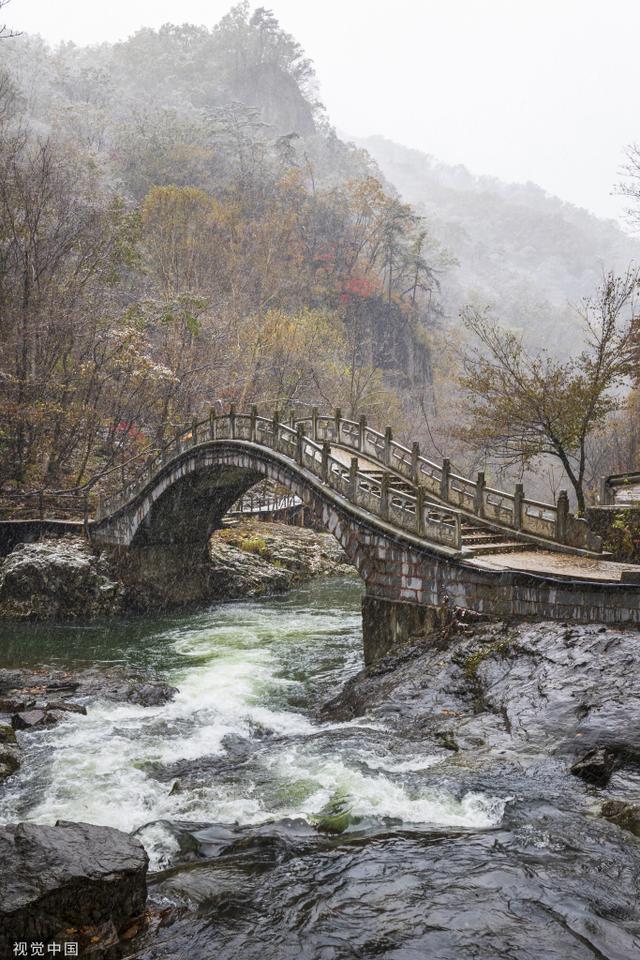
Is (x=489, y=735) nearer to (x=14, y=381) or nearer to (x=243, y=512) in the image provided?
(x=14, y=381)

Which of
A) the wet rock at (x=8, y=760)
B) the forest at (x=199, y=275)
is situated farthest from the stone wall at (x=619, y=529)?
the wet rock at (x=8, y=760)

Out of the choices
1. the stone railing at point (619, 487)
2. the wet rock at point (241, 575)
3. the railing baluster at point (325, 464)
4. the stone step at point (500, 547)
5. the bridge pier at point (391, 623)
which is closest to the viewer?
the bridge pier at point (391, 623)

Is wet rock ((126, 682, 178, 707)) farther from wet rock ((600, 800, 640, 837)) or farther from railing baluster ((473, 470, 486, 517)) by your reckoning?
wet rock ((600, 800, 640, 837))

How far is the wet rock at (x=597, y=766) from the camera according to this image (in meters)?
9.98

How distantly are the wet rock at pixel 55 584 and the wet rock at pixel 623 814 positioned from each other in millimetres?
20554

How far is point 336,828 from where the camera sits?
30.1 ft

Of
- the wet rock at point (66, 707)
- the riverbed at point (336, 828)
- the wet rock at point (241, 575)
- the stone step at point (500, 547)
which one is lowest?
the riverbed at point (336, 828)

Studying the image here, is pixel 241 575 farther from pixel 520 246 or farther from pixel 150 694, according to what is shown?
pixel 520 246

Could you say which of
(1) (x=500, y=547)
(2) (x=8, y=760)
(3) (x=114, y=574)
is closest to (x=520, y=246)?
(3) (x=114, y=574)

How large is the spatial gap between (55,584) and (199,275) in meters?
21.5

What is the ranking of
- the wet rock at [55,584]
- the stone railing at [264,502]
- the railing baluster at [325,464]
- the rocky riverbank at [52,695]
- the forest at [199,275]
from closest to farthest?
1. the rocky riverbank at [52,695]
2. the railing baluster at [325,464]
3. the wet rock at [55,584]
4. the forest at [199,275]
5. the stone railing at [264,502]

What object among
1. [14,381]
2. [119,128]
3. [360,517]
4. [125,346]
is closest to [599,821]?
[360,517]

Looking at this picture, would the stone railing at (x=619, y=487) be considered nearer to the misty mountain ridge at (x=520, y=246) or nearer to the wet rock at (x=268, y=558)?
the wet rock at (x=268, y=558)

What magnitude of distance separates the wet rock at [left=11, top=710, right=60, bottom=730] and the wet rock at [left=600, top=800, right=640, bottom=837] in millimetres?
9748
